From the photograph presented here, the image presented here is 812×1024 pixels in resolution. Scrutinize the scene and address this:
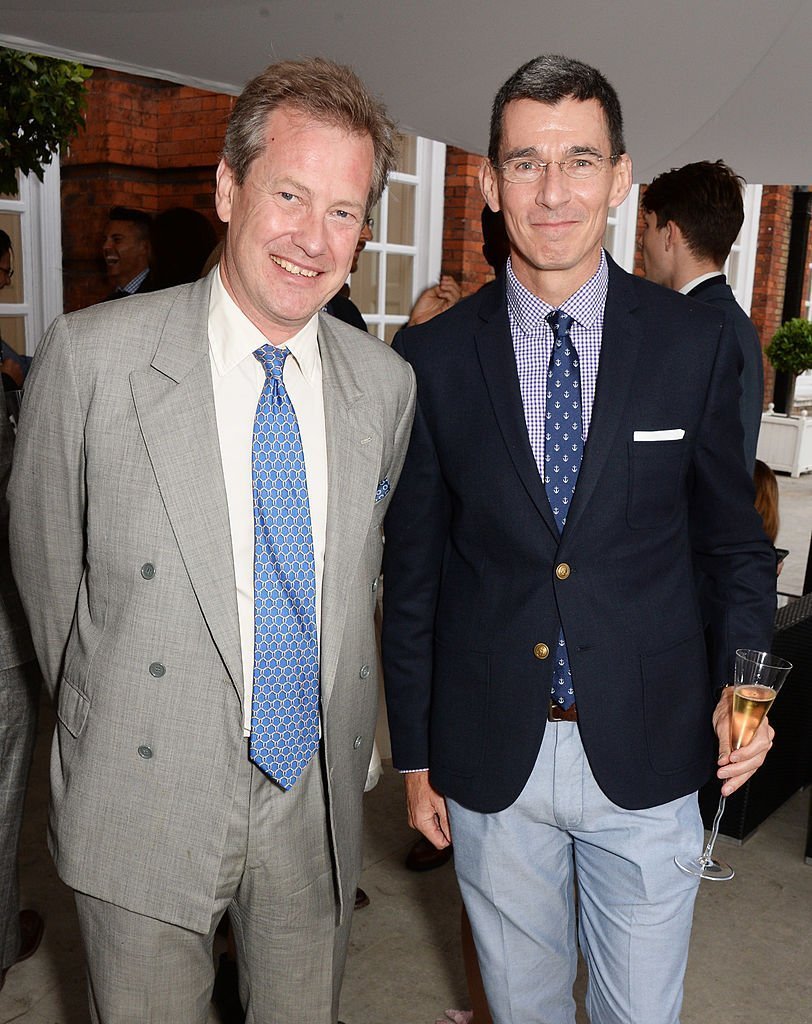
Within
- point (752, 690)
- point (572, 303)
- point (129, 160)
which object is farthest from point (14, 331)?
point (752, 690)

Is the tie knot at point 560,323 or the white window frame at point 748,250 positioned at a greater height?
the white window frame at point 748,250

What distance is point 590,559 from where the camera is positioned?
65.8 inches

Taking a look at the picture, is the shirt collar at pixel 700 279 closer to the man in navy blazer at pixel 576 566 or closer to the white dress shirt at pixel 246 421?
the man in navy blazer at pixel 576 566

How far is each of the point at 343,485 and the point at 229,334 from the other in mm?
299

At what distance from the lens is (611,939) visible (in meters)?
1.75

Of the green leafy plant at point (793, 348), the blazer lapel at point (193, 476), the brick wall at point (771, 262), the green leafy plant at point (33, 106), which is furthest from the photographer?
the brick wall at point (771, 262)

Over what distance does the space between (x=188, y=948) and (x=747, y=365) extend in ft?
7.45

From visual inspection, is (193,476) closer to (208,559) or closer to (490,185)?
(208,559)

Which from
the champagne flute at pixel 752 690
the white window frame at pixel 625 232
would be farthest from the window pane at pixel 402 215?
the champagne flute at pixel 752 690

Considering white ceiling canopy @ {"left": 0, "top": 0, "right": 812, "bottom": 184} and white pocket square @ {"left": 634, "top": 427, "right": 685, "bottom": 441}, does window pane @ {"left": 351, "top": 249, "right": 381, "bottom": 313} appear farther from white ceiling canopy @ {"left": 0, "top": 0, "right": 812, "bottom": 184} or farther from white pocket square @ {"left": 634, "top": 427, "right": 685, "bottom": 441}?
white pocket square @ {"left": 634, "top": 427, "right": 685, "bottom": 441}

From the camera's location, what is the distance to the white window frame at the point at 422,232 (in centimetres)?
809

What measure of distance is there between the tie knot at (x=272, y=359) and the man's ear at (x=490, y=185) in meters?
0.45

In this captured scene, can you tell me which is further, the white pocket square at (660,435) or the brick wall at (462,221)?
the brick wall at (462,221)

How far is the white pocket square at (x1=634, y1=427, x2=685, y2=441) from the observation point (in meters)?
1.67
